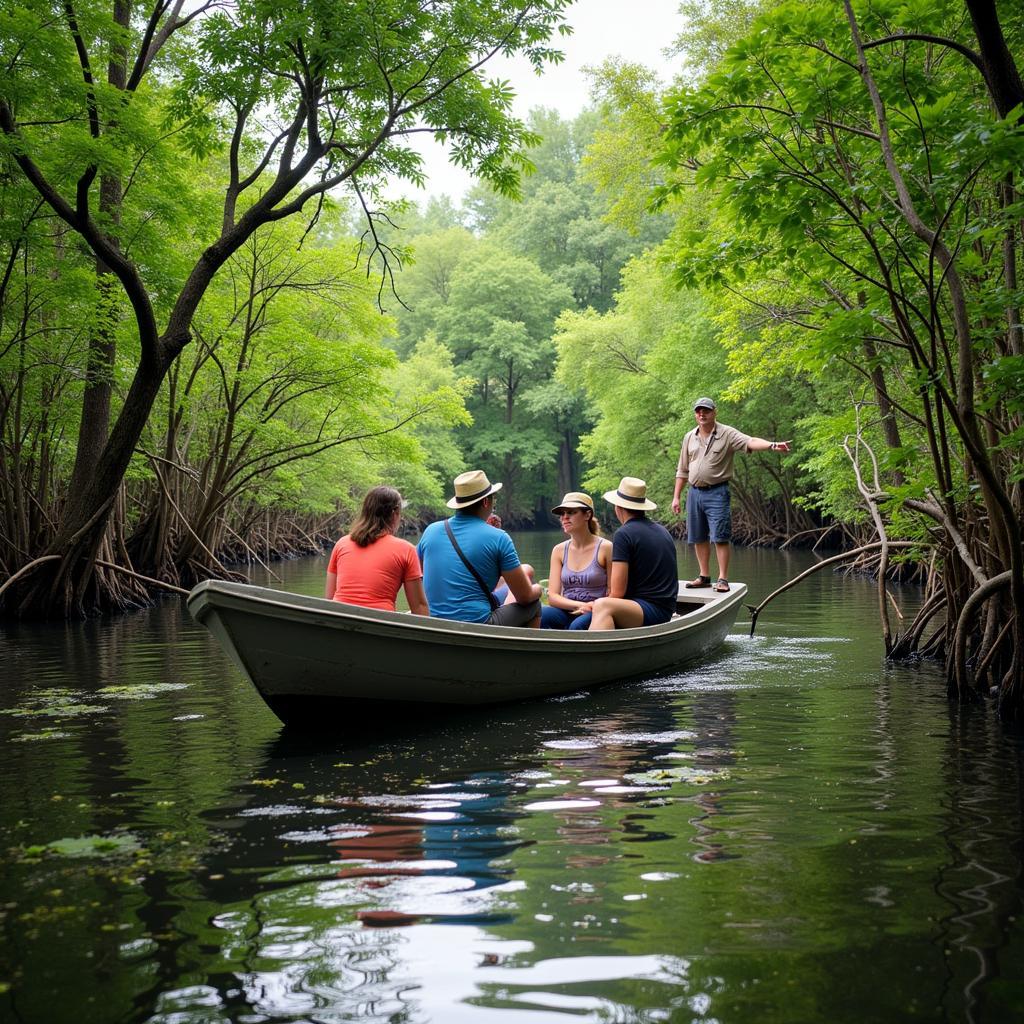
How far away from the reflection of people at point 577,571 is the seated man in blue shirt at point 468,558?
119 centimetres

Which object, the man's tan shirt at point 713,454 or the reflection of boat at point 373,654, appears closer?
the reflection of boat at point 373,654

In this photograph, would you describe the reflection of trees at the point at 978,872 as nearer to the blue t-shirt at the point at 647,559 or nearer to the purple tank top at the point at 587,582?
the blue t-shirt at the point at 647,559

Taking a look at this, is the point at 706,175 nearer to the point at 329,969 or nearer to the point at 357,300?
the point at 329,969

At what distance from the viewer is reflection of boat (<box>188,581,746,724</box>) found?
5738 millimetres

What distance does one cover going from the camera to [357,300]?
19578mm

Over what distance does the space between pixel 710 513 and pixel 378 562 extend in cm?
471

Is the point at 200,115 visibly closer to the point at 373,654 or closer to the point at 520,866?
the point at 373,654

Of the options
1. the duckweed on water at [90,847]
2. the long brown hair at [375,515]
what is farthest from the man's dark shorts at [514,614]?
the duckweed on water at [90,847]

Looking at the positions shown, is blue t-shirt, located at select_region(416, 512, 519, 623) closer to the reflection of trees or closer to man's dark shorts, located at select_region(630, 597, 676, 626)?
man's dark shorts, located at select_region(630, 597, 676, 626)

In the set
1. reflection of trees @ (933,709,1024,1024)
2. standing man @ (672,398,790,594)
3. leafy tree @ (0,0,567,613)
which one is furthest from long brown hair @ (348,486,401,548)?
leafy tree @ (0,0,567,613)

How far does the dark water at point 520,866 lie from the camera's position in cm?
274

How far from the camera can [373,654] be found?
610 cm

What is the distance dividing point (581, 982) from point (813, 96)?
522cm

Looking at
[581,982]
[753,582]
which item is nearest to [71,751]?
[581,982]
